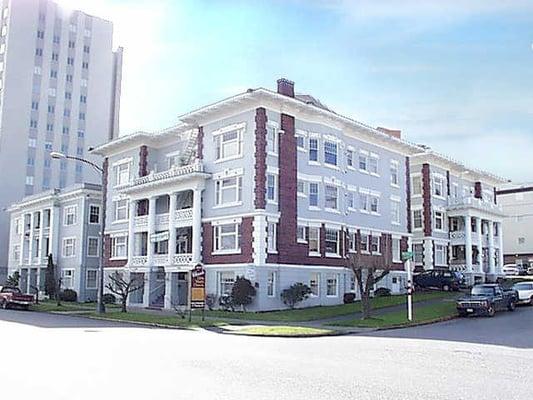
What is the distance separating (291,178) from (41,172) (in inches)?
2456

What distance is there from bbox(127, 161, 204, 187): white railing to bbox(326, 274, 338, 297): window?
10.8m

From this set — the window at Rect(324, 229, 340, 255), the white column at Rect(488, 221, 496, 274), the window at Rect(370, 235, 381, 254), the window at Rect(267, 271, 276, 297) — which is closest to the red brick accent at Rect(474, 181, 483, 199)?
the white column at Rect(488, 221, 496, 274)

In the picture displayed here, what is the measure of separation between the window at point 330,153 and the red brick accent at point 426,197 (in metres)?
16.4

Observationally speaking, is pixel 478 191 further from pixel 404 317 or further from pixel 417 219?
pixel 404 317

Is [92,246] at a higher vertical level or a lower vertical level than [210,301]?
higher

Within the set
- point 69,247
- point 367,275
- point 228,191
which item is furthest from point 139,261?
point 367,275

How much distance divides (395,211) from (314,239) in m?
11.7

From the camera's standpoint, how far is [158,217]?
44.8 meters

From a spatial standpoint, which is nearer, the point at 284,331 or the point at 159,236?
the point at 284,331

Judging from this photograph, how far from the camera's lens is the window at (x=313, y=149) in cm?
4119

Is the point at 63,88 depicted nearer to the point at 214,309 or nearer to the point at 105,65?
the point at 105,65

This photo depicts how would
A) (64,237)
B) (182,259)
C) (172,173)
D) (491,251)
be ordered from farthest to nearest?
(491,251), (64,237), (172,173), (182,259)

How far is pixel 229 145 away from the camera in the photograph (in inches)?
1567

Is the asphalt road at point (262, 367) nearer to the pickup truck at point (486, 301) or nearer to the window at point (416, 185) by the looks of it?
the pickup truck at point (486, 301)
